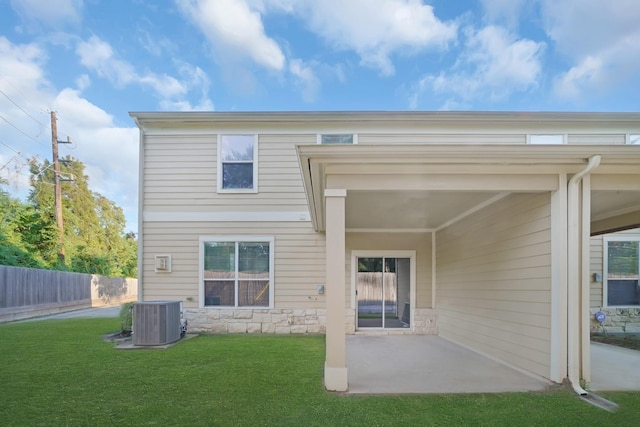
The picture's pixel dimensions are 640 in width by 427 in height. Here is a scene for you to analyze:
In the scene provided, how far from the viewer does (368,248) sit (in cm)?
789

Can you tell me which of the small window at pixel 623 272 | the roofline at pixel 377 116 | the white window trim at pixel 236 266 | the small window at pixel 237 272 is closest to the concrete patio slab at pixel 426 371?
the white window trim at pixel 236 266

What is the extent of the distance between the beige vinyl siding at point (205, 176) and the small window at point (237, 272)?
86cm

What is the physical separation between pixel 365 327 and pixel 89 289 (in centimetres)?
1291

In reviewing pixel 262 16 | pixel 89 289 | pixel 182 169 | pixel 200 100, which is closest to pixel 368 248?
pixel 182 169

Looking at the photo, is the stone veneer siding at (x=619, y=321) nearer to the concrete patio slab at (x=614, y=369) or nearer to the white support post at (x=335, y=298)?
the concrete patio slab at (x=614, y=369)

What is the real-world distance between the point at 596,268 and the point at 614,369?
370cm

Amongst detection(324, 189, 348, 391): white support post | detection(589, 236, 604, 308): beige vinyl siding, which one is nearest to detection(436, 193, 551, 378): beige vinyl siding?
detection(324, 189, 348, 391): white support post

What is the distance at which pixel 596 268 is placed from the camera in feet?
24.4

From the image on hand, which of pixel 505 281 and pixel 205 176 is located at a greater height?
pixel 205 176

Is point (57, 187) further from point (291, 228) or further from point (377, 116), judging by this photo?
point (377, 116)

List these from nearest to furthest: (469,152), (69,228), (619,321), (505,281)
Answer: (469,152) < (505,281) < (619,321) < (69,228)

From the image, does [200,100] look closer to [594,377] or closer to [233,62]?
[233,62]

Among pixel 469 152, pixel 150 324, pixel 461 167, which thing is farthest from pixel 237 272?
pixel 469 152

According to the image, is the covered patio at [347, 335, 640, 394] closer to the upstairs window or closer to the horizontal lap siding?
the horizontal lap siding
